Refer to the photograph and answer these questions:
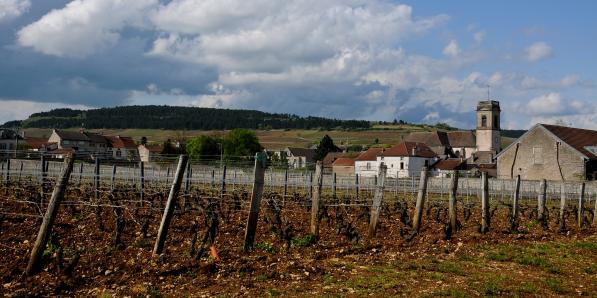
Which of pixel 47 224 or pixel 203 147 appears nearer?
pixel 47 224

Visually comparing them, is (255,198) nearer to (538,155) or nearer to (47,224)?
(47,224)

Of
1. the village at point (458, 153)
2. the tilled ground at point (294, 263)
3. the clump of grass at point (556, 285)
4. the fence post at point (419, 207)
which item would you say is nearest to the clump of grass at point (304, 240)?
the tilled ground at point (294, 263)

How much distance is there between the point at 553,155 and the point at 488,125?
202 feet

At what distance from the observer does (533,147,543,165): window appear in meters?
58.7

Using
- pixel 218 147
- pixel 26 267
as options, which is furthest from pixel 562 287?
pixel 218 147

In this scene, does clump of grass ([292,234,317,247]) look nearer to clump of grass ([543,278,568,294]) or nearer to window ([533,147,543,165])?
clump of grass ([543,278,568,294])

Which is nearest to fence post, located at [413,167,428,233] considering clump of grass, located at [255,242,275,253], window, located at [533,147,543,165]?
clump of grass, located at [255,242,275,253]

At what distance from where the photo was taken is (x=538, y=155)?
59062 millimetres

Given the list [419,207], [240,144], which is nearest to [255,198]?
Result: [419,207]

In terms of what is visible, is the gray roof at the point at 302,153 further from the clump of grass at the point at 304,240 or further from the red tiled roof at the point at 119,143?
the clump of grass at the point at 304,240

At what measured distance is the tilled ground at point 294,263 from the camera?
8.98 metres

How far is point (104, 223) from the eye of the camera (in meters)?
15.1

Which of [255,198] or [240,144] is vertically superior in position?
[240,144]

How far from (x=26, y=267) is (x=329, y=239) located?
269 inches
